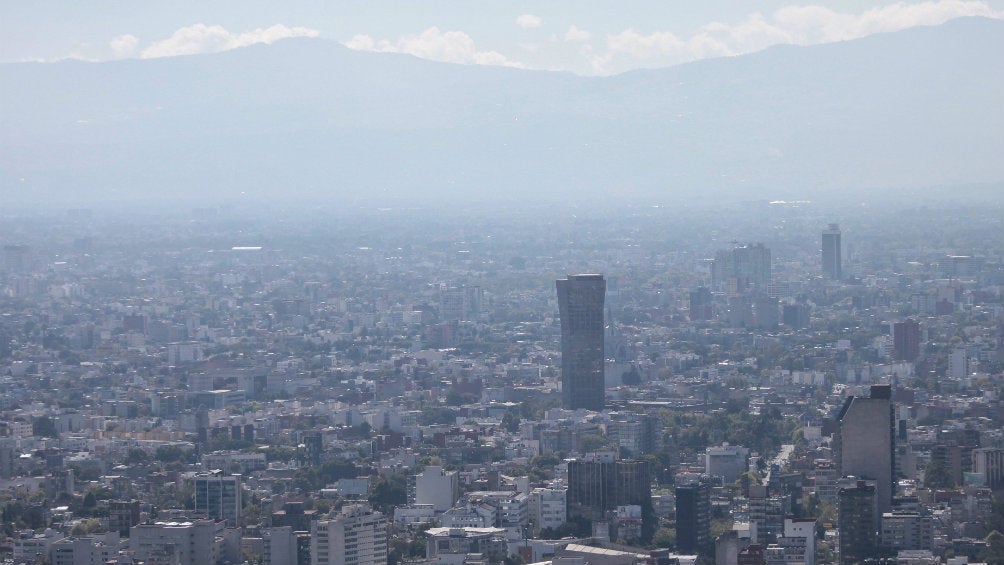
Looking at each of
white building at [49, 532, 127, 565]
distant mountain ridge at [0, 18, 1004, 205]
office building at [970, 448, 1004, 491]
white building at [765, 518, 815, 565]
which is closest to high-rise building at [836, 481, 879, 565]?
white building at [765, 518, 815, 565]

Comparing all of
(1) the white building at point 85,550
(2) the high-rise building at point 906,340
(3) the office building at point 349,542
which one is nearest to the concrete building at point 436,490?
(3) the office building at point 349,542

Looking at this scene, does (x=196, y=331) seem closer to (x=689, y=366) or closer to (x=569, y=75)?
(x=689, y=366)

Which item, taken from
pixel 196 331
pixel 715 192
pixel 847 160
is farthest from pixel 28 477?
pixel 715 192

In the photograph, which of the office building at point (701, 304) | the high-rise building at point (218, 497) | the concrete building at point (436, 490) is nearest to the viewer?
the high-rise building at point (218, 497)

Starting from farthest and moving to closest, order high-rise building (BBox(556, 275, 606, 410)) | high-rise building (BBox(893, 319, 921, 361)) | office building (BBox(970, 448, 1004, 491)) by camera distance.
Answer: high-rise building (BBox(893, 319, 921, 361)), high-rise building (BBox(556, 275, 606, 410)), office building (BBox(970, 448, 1004, 491))

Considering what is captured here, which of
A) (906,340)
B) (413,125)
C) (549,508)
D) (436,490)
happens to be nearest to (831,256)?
(906,340)

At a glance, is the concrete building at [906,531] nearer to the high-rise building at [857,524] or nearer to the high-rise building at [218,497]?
the high-rise building at [857,524]

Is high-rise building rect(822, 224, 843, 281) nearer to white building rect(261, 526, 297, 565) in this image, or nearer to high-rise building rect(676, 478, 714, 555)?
high-rise building rect(676, 478, 714, 555)
